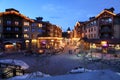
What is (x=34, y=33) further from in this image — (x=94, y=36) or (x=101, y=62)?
(x=101, y=62)

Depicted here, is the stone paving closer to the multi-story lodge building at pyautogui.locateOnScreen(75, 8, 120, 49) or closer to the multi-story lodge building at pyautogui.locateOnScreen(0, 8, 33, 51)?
the multi-story lodge building at pyautogui.locateOnScreen(0, 8, 33, 51)

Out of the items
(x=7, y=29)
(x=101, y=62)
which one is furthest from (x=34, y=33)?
(x=101, y=62)

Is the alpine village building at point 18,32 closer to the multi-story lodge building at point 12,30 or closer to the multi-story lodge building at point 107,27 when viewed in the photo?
the multi-story lodge building at point 12,30

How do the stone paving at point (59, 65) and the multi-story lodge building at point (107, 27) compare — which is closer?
the stone paving at point (59, 65)

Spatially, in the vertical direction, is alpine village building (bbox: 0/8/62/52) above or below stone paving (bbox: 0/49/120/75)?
above

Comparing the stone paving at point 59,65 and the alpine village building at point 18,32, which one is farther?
the alpine village building at point 18,32

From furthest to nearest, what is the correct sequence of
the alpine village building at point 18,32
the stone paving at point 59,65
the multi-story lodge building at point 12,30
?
the alpine village building at point 18,32
the multi-story lodge building at point 12,30
the stone paving at point 59,65

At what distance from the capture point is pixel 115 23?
6266 cm

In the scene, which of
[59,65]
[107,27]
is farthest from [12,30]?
[59,65]

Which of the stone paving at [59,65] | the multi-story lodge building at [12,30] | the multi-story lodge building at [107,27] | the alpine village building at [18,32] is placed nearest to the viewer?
the stone paving at [59,65]

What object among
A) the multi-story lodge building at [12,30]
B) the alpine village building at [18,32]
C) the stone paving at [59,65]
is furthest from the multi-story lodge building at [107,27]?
the multi-story lodge building at [12,30]

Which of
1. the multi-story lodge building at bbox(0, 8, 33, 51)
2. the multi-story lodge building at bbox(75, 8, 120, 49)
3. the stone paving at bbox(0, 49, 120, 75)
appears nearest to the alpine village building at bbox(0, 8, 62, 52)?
the multi-story lodge building at bbox(0, 8, 33, 51)

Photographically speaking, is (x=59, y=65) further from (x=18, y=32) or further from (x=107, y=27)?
(x=18, y=32)

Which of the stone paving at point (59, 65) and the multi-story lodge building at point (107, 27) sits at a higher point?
the multi-story lodge building at point (107, 27)
